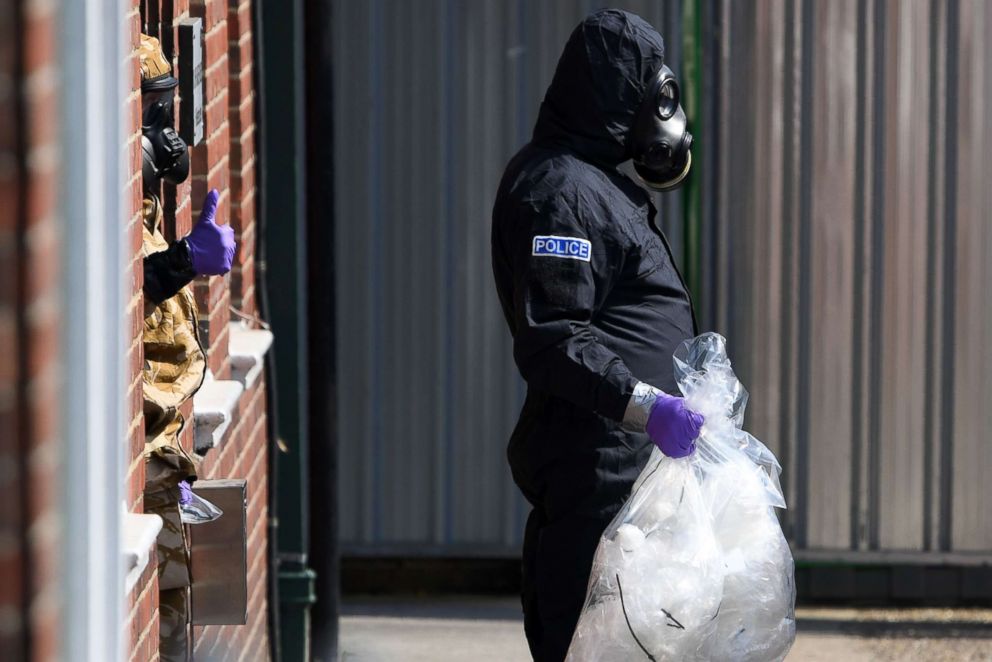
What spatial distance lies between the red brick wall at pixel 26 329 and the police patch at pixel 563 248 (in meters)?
2.24

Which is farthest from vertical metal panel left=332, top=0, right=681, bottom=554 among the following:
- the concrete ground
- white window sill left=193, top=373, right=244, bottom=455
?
white window sill left=193, top=373, right=244, bottom=455

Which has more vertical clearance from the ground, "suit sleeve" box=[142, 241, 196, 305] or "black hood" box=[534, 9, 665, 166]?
"black hood" box=[534, 9, 665, 166]

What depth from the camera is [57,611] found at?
1649 millimetres

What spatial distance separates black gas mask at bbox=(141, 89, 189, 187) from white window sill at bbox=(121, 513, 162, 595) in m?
0.73

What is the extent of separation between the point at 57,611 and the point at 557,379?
221 cm

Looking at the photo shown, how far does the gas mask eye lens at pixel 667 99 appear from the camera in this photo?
4094 millimetres

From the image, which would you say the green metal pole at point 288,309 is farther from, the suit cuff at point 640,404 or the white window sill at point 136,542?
the white window sill at point 136,542

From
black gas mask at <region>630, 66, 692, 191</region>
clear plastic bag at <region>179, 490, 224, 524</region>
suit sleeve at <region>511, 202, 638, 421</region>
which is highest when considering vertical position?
black gas mask at <region>630, 66, 692, 191</region>

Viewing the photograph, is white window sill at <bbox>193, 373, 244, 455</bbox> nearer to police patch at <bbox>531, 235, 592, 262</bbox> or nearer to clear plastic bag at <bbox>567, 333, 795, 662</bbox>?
police patch at <bbox>531, 235, 592, 262</bbox>

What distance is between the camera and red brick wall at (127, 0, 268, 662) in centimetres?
418

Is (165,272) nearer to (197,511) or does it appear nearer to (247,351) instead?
(197,511)

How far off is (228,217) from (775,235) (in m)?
2.45

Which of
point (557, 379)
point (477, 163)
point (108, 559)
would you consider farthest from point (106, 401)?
point (477, 163)

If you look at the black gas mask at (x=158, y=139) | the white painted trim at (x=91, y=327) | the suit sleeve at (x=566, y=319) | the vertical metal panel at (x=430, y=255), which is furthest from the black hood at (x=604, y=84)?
the vertical metal panel at (x=430, y=255)
